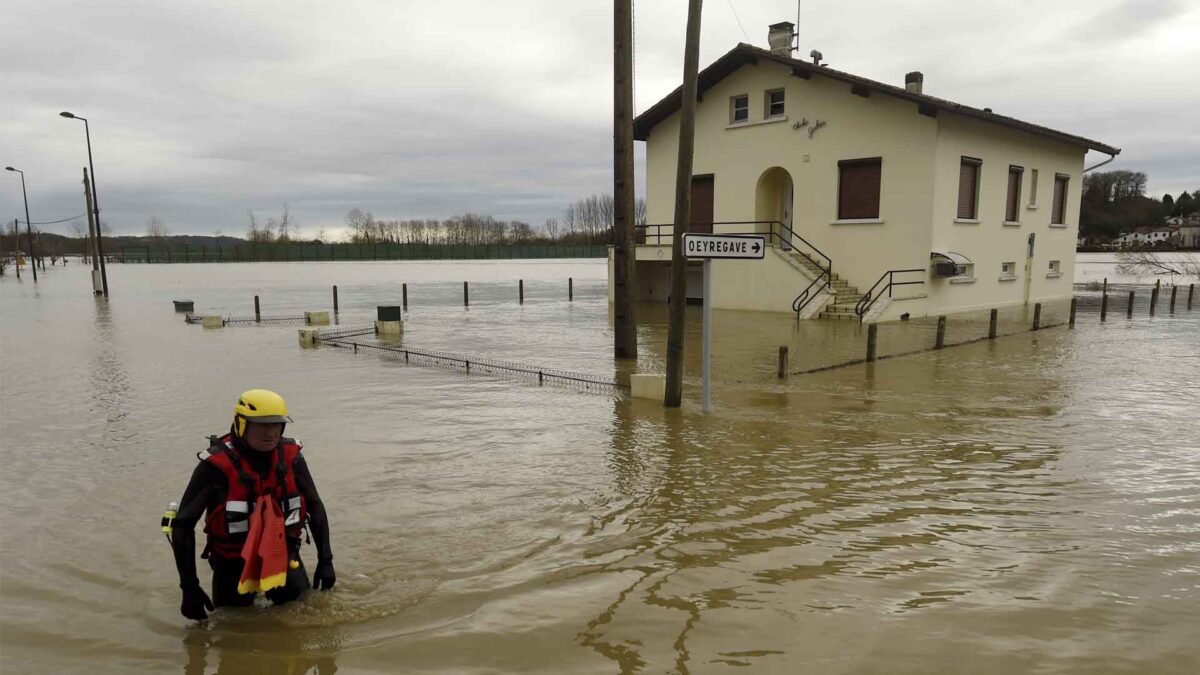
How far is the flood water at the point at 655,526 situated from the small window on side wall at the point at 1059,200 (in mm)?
18688

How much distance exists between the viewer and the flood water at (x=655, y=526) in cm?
397

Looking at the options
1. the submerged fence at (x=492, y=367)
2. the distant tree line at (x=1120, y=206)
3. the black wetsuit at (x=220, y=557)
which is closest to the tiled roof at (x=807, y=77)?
the submerged fence at (x=492, y=367)

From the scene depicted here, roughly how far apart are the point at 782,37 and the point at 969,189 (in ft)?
26.6

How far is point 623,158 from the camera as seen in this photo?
13273mm

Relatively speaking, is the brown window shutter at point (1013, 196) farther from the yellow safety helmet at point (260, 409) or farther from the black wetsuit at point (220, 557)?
the yellow safety helmet at point (260, 409)

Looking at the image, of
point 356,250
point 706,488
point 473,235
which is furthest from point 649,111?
point 473,235

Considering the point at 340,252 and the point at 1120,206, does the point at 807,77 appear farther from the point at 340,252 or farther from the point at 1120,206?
the point at 340,252

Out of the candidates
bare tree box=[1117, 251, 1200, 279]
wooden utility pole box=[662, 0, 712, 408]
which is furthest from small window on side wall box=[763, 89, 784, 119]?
bare tree box=[1117, 251, 1200, 279]

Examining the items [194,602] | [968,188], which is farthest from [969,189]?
[194,602]

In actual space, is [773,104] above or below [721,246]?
above

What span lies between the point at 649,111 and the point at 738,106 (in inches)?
126

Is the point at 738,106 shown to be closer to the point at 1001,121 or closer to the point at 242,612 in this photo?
the point at 1001,121

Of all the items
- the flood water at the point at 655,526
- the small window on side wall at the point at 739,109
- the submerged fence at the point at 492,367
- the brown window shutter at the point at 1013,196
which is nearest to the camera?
the flood water at the point at 655,526

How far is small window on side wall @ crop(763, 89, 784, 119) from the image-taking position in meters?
24.7
